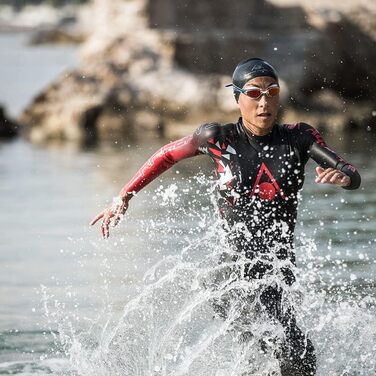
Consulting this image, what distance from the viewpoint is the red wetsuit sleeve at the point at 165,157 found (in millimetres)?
7074

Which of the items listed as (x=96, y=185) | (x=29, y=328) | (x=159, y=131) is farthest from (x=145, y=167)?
(x=159, y=131)

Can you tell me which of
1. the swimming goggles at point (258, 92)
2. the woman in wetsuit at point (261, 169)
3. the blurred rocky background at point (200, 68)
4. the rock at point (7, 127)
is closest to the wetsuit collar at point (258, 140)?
the woman in wetsuit at point (261, 169)

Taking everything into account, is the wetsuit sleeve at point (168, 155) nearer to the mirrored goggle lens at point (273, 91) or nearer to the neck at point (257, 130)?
the neck at point (257, 130)

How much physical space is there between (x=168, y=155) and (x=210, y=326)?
2196 millimetres

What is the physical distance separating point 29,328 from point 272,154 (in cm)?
324

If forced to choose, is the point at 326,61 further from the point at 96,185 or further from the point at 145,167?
the point at 145,167

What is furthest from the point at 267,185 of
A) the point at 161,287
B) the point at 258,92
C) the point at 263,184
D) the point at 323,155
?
the point at 161,287

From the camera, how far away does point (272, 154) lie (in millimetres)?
6902

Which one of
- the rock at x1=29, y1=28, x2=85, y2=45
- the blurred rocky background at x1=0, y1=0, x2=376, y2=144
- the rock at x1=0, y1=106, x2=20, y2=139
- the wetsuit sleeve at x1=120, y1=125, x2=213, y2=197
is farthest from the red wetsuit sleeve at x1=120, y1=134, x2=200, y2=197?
the rock at x1=29, y1=28, x2=85, y2=45

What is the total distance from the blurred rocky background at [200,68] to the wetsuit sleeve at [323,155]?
17.2 meters

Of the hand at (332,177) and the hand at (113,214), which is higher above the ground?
the hand at (332,177)

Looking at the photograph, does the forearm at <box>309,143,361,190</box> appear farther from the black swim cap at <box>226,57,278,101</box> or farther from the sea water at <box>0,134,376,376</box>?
the sea water at <box>0,134,376,376</box>

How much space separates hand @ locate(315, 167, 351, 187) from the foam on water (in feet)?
2.32

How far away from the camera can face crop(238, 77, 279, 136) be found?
22.4ft
